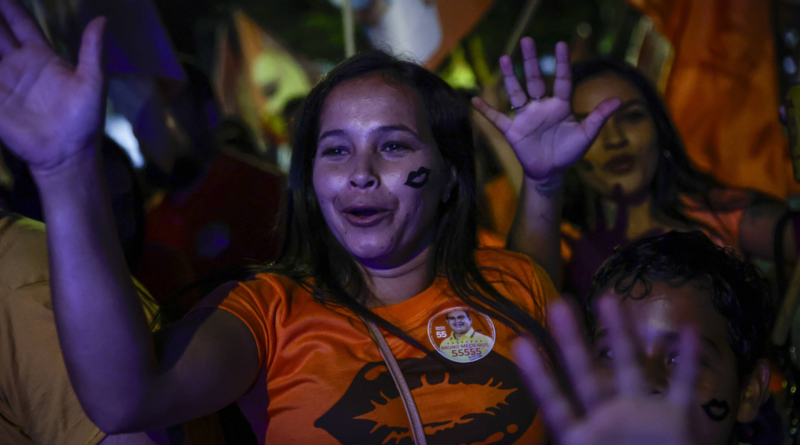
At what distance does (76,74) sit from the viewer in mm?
1088

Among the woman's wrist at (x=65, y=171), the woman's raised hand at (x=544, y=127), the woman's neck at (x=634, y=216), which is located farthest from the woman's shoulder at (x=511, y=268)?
the woman's wrist at (x=65, y=171)

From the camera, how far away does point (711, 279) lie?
1.55 m

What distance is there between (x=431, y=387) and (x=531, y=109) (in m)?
1.01

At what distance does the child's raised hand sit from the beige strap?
0.39m

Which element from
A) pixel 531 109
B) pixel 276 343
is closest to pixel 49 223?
pixel 276 343

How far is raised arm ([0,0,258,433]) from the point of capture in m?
1.05

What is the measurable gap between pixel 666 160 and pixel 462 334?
1.54m

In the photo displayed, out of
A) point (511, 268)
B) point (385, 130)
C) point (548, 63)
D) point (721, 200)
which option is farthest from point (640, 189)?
point (548, 63)

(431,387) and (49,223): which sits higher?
(49,223)

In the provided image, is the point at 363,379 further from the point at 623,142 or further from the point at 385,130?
the point at 623,142

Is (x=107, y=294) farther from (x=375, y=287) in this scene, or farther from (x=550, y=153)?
(x=550, y=153)

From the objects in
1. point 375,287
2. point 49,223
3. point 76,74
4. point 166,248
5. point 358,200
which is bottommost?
point 166,248

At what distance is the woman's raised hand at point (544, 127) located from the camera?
2004mm

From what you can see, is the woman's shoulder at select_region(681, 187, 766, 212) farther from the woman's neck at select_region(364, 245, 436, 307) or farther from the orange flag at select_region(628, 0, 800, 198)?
the orange flag at select_region(628, 0, 800, 198)
